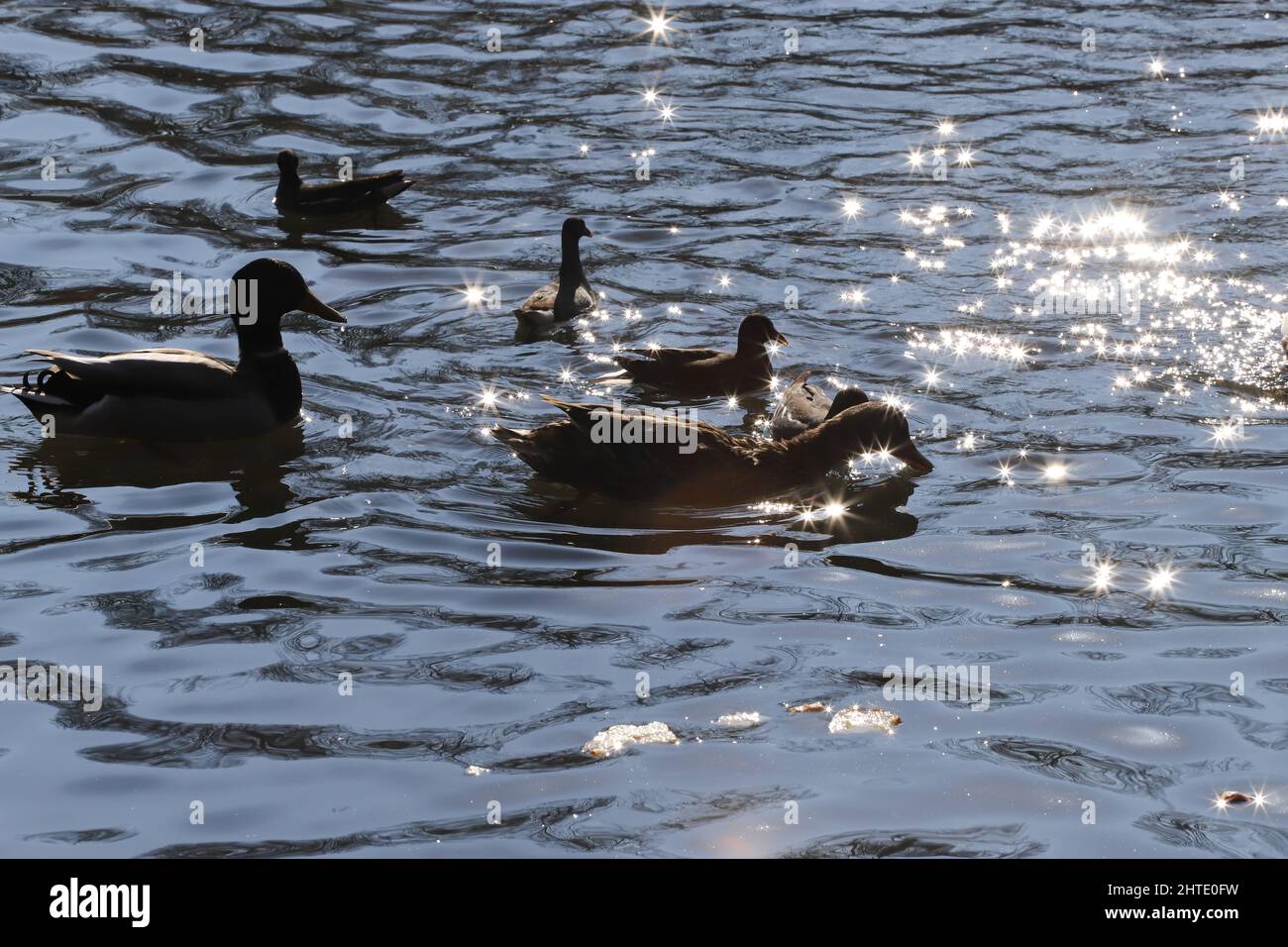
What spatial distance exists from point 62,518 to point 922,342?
6377 mm

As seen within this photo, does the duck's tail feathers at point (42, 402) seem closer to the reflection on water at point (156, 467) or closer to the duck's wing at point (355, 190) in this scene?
the reflection on water at point (156, 467)

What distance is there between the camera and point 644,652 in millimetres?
8352

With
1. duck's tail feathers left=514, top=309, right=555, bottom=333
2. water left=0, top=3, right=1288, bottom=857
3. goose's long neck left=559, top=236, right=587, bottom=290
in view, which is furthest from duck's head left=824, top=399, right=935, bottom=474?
goose's long neck left=559, top=236, right=587, bottom=290

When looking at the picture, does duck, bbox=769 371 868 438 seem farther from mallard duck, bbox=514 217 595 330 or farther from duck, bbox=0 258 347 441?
duck, bbox=0 258 347 441

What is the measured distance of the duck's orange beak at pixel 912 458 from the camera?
35.8 ft

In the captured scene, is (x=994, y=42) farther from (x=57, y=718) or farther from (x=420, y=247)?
(x=57, y=718)

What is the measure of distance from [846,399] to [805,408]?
0.31 metres

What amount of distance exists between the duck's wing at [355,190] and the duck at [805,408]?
20.5 feet

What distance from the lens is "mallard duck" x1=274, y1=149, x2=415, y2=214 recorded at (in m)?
16.6

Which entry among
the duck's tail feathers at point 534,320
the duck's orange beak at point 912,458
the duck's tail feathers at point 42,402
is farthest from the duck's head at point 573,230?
the duck's tail feathers at point 42,402

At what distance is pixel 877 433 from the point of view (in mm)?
10883

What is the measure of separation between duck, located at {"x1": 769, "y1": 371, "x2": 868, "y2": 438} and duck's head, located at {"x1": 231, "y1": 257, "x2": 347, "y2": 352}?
3462 mm

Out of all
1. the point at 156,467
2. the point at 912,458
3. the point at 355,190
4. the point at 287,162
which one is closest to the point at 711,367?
the point at 912,458

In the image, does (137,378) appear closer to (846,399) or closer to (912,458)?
(846,399)
